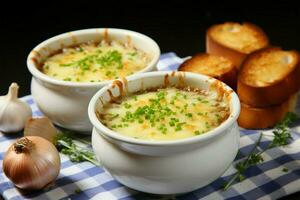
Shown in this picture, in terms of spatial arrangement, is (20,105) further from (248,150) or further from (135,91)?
(248,150)

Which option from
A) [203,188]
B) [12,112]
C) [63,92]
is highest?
[63,92]

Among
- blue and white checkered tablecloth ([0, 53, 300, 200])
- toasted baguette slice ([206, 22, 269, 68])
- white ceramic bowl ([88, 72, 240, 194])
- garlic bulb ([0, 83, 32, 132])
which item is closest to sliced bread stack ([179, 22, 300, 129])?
toasted baguette slice ([206, 22, 269, 68])

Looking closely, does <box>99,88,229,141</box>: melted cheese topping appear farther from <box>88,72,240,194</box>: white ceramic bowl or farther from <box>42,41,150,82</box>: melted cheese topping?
<box>42,41,150,82</box>: melted cheese topping

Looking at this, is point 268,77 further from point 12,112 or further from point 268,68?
point 12,112

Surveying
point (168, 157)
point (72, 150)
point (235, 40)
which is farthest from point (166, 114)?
point (235, 40)

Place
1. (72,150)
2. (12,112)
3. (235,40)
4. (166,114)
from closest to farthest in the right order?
1. (166,114)
2. (72,150)
3. (12,112)
4. (235,40)

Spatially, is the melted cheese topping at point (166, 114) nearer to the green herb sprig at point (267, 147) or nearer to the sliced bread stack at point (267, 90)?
the green herb sprig at point (267, 147)
